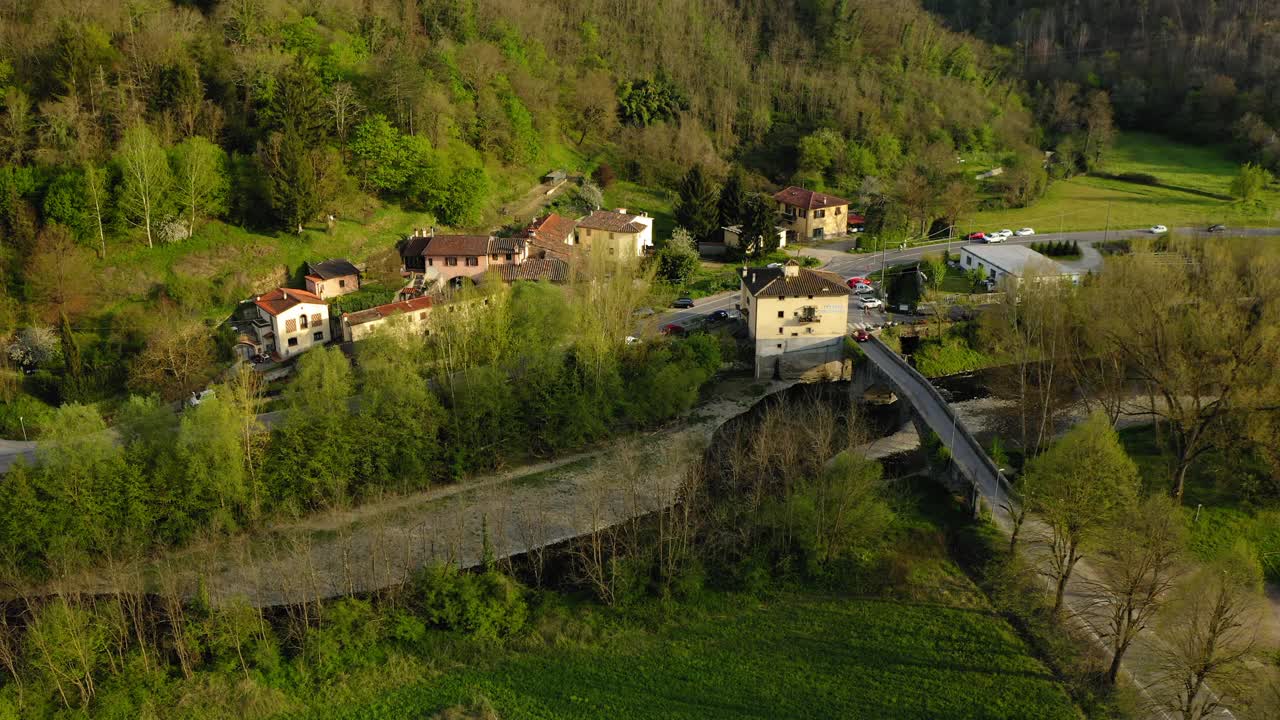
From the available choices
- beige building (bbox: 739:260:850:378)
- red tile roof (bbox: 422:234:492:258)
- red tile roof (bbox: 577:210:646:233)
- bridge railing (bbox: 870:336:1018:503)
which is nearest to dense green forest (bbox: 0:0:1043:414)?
red tile roof (bbox: 422:234:492:258)

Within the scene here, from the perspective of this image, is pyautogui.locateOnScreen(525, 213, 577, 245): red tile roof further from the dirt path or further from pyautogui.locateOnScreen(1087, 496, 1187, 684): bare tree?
pyautogui.locateOnScreen(1087, 496, 1187, 684): bare tree

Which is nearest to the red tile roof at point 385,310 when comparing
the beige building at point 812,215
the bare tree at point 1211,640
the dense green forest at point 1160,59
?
the beige building at point 812,215

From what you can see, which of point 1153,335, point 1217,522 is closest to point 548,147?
point 1153,335

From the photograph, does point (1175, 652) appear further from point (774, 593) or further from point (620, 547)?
point (620, 547)

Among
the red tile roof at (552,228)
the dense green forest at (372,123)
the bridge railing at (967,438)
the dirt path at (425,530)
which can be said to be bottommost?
the dirt path at (425,530)

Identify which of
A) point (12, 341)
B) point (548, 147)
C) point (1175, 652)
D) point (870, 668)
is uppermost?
point (548, 147)

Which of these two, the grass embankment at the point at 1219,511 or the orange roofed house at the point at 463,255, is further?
the orange roofed house at the point at 463,255

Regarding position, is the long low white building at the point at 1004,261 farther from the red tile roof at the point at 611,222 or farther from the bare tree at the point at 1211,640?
the bare tree at the point at 1211,640

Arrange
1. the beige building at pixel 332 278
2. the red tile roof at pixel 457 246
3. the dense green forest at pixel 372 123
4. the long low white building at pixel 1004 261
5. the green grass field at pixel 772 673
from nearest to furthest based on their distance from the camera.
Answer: the green grass field at pixel 772 673
the dense green forest at pixel 372 123
the beige building at pixel 332 278
the long low white building at pixel 1004 261
the red tile roof at pixel 457 246
